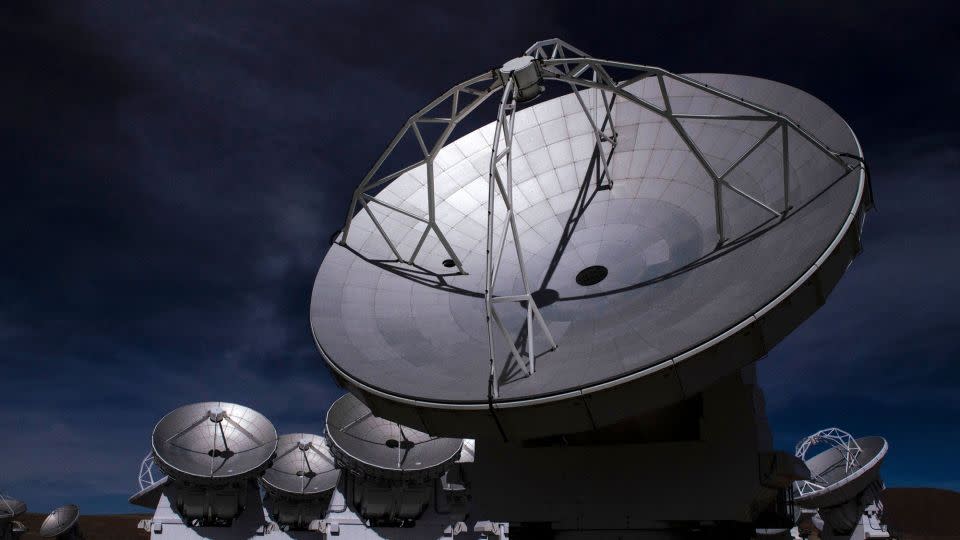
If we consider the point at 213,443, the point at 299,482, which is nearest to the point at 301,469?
the point at 299,482

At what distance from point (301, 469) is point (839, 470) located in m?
30.7

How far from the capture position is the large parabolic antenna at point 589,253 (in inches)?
547

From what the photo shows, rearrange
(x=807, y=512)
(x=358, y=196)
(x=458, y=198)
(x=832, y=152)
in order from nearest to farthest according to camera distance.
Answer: (x=832, y=152), (x=358, y=196), (x=458, y=198), (x=807, y=512)

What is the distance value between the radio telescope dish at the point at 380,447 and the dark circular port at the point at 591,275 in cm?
2137

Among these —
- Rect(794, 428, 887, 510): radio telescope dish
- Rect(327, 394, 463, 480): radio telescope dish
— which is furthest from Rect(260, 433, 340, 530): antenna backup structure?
Rect(794, 428, 887, 510): radio telescope dish

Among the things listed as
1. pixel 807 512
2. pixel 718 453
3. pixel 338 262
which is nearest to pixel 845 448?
pixel 807 512

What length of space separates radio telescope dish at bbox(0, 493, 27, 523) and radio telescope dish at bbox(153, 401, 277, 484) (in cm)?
1752

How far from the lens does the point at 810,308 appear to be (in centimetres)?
1363

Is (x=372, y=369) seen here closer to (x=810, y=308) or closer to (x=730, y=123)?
(x=810, y=308)

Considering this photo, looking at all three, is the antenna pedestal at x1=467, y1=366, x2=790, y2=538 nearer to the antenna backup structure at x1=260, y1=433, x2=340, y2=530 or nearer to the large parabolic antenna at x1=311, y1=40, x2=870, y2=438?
the large parabolic antenna at x1=311, y1=40, x2=870, y2=438

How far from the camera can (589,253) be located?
19312mm

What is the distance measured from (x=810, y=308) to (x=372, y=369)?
8.69m

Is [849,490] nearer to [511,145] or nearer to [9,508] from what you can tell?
[511,145]

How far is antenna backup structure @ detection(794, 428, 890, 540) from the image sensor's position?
133ft
